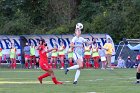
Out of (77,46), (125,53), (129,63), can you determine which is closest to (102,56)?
(129,63)

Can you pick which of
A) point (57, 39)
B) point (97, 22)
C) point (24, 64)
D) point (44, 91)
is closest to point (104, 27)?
point (97, 22)

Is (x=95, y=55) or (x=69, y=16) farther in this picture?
(x=69, y=16)

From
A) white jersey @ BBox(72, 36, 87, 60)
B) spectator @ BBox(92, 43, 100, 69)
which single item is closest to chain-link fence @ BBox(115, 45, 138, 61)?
spectator @ BBox(92, 43, 100, 69)

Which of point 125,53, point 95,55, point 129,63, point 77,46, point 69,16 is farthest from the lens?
point 69,16

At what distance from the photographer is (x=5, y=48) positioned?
4516 centimetres

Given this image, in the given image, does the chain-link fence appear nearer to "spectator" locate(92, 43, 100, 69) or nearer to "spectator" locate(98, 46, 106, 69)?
"spectator" locate(98, 46, 106, 69)

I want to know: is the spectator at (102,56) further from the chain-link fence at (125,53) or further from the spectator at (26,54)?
the spectator at (26,54)

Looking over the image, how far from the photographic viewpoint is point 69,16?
5466cm

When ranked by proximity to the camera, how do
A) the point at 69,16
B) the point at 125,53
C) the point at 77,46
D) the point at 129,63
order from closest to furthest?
the point at 77,46 < the point at 129,63 < the point at 125,53 < the point at 69,16

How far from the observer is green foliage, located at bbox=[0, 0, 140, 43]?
1970 inches

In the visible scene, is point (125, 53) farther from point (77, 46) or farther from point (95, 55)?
point (77, 46)

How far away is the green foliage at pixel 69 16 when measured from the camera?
1970 inches

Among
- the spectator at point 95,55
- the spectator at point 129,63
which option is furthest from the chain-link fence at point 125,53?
the spectator at point 95,55

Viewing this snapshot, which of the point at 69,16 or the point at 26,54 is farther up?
the point at 69,16
